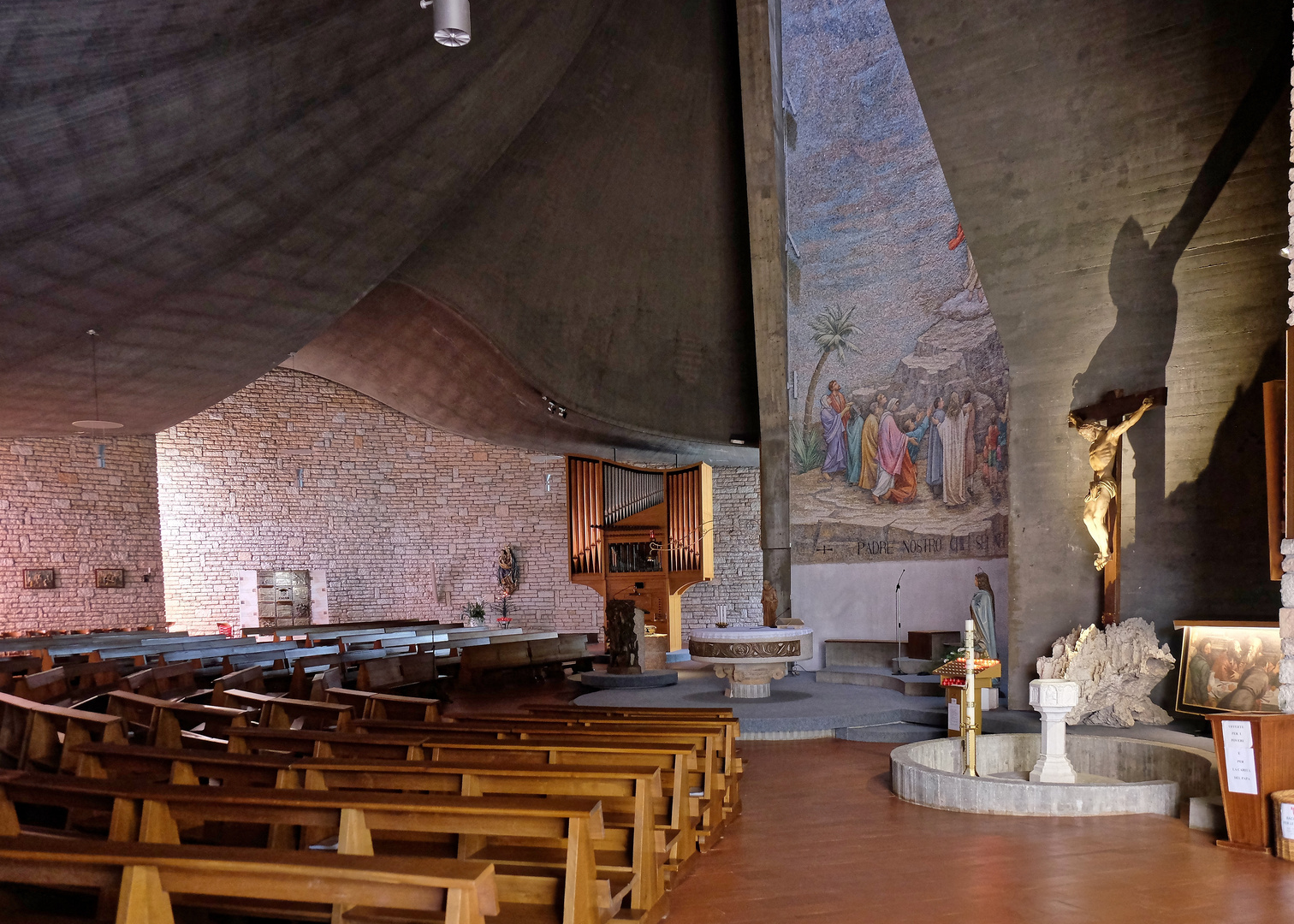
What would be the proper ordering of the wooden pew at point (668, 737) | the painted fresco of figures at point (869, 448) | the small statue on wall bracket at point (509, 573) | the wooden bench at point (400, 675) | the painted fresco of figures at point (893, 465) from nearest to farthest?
1. the wooden pew at point (668, 737)
2. the wooden bench at point (400, 675)
3. the painted fresco of figures at point (893, 465)
4. the painted fresco of figures at point (869, 448)
5. the small statue on wall bracket at point (509, 573)

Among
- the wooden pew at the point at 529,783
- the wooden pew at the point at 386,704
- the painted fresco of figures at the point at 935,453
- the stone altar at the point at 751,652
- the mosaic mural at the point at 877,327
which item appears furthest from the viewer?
the painted fresco of figures at the point at 935,453

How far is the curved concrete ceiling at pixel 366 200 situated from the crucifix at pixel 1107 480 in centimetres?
589

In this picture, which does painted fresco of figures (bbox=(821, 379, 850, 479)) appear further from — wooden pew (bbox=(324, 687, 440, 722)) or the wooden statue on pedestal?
wooden pew (bbox=(324, 687, 440, 722))

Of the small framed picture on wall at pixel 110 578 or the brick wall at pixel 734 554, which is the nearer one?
the small framed picture on wall at pixel 110 578

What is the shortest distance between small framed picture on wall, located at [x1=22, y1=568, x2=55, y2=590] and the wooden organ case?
287 inches

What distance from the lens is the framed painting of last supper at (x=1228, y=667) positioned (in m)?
6.59

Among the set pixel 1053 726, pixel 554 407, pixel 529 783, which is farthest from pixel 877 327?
pixel 529 783

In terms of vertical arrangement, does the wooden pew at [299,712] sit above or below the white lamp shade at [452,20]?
below

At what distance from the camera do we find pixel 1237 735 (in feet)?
15.5

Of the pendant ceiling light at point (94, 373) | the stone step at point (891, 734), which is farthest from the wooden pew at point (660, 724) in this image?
the pendant ceiling light at point (94, 373)

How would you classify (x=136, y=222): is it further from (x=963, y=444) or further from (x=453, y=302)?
(x=963, y=444)

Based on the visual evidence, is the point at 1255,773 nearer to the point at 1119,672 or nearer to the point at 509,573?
the point at 1119,672

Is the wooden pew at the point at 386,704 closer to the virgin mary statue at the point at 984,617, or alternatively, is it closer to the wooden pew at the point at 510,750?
the wooden pew at the point at 510,750

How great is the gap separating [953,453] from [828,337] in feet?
7.37
